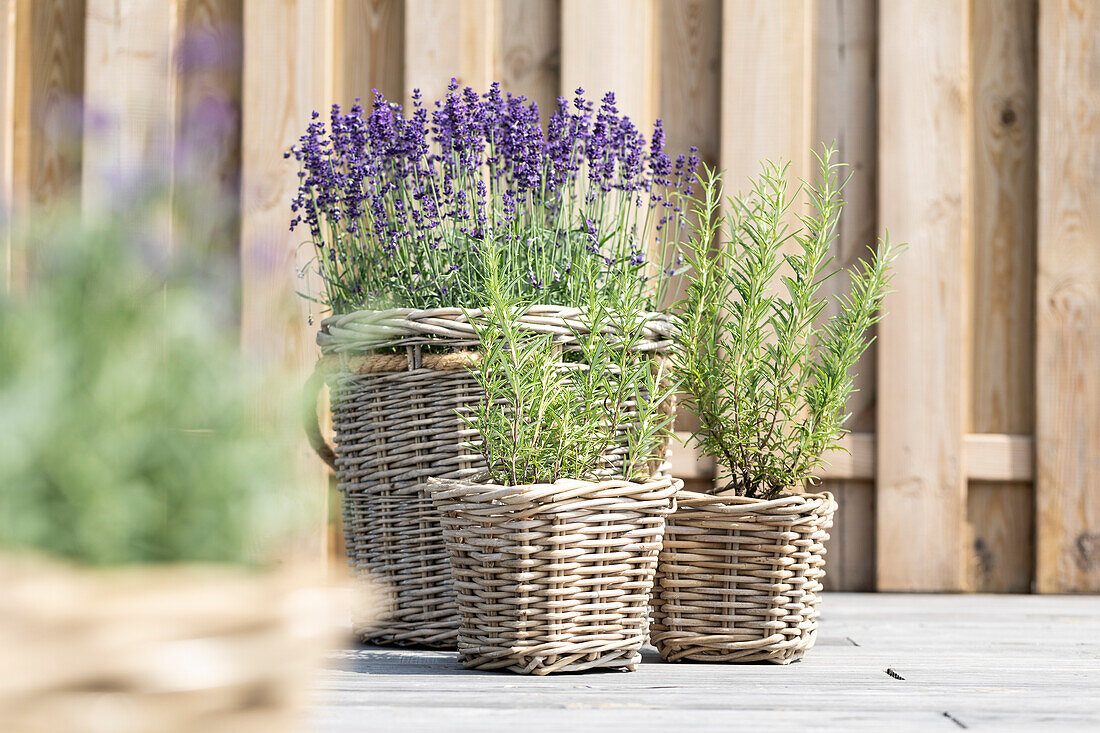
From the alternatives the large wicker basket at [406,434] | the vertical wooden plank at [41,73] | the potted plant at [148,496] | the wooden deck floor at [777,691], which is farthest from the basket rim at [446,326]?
the vertical wooden plank at [41,73]

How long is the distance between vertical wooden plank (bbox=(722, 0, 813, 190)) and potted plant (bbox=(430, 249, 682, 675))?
0.96 m

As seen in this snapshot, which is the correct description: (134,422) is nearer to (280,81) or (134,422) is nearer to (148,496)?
(148,496)

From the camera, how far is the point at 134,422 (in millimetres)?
434

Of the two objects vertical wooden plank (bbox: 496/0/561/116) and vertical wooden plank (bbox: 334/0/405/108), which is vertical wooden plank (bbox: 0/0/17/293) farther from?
vertical wooden plank (bbox: 496/0/561/116)

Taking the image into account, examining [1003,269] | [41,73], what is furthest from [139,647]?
[41,73]

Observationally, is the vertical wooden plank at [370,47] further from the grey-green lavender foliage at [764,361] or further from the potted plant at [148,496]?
the potted plant at [148,496]

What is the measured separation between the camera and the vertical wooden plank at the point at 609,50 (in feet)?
6.75

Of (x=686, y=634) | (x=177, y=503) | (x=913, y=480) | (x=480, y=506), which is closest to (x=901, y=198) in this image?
(x=913, y=480)

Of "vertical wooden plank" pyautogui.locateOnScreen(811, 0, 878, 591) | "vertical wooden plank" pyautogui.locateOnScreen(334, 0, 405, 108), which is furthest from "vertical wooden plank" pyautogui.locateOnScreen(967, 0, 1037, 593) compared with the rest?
"vertical wooden plank" pyautogui.locateOnScreen(334, 0, 405, 108)

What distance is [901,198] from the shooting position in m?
2.04

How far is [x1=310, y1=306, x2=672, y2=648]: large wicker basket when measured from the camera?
131 cm

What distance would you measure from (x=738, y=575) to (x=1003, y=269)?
4.05 feet

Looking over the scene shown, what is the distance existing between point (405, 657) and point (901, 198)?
4.69 feet

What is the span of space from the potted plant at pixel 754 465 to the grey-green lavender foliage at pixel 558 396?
0.09m
